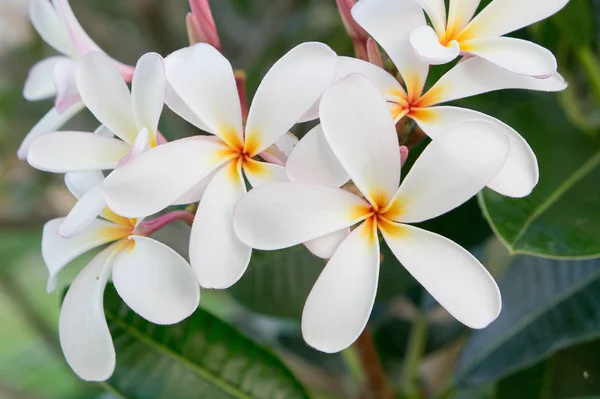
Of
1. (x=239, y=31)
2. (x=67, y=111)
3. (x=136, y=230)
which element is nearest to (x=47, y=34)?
(x=67, y=111)

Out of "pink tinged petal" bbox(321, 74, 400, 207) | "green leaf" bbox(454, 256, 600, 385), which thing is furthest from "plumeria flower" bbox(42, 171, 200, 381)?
"green leaf" bbox(454, 256, 600, 385)

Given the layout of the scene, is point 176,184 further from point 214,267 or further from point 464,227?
point 464,227

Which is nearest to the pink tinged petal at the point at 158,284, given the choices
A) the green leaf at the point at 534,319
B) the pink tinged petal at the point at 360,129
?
the pink tinged petal at the point at 360,129

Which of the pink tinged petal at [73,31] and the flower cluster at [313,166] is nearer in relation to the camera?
the flower cluster at [313,166]

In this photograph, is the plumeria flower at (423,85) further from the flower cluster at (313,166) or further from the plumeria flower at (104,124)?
the plumeria flower at (104,124)

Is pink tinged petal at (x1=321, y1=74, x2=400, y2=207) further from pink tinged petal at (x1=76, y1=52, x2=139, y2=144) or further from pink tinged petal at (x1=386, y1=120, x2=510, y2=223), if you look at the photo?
pink tinged petal at (x1=76, y1=52, x2=139, y2=144)

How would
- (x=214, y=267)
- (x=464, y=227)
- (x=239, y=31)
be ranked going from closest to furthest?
(x=214, y=267) < (x=464, y=227) < (x=239, y=31)

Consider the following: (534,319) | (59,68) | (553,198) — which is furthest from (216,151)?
(534,319)
